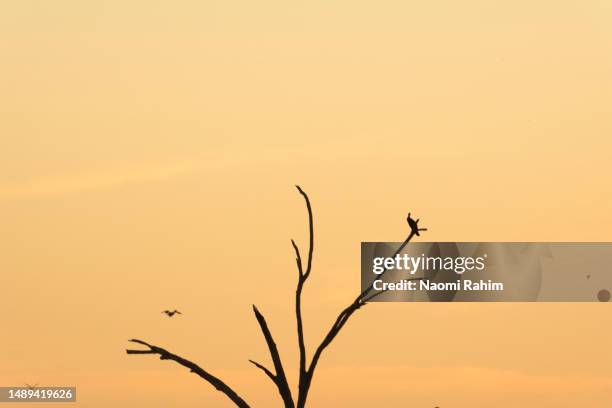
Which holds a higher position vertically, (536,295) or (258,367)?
(536,295)

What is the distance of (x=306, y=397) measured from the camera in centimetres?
1694

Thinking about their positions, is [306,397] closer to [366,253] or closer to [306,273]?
[306,273]

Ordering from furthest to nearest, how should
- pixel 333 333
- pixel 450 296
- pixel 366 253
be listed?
pixel 450 296, pixel 366 253, pixel 333 333

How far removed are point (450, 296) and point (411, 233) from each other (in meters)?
21.0

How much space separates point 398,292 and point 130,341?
19382 mm

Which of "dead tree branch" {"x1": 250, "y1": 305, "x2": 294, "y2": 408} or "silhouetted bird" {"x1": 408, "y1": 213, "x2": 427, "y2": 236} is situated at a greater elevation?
"silhouetted bird" {"x1": 408, "y1": 213, "x2": 427, "y2": 236}

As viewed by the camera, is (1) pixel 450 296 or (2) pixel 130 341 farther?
(1) pixel 450 296

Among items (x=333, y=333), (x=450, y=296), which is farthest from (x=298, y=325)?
(x=450, y=296)

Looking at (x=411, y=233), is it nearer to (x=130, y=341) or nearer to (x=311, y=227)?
(x=311, y=227)

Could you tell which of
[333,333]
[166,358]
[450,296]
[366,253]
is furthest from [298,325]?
[450,296]

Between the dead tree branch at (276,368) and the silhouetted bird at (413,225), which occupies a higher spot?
the silhouetted bird at (413,225)

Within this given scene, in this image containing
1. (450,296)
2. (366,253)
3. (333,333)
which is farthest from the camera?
(450,296)

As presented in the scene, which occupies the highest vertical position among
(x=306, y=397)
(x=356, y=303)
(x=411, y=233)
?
A: (x=411, y=233)

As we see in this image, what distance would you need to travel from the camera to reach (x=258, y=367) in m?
17.0
